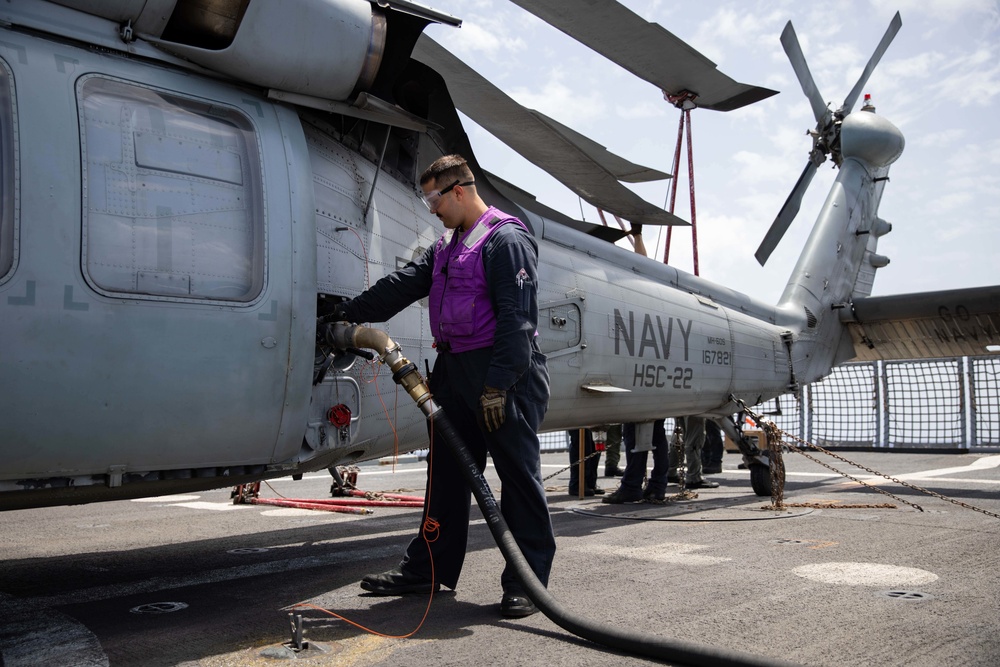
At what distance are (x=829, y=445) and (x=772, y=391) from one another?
10.4 metres

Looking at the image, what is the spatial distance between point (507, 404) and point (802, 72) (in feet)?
33.9

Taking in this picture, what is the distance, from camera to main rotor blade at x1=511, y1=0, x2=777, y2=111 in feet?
21.8

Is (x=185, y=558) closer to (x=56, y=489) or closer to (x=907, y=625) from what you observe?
(x=56, y=489)

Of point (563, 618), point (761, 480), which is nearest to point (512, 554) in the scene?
point (563, 618)

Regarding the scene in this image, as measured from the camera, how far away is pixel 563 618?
3025mm

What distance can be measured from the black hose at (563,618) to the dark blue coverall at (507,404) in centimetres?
15

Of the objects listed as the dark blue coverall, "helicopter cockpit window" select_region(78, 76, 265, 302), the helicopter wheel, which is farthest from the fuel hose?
the helicopter wheel

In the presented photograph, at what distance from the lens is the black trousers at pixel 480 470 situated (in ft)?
11.8

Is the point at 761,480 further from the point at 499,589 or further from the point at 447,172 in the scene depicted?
the point at 447,172

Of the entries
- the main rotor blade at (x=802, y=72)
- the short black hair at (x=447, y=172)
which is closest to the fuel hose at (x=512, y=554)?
the short black hair at (x=447, y=172)

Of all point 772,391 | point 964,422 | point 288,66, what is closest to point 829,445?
point 964,422

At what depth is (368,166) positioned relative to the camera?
470 cm

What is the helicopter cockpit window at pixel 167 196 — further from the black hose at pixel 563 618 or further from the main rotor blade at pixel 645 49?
the main rotor blade at pixel 645 49

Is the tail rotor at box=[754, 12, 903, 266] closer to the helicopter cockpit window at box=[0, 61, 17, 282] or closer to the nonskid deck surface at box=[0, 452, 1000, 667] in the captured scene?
the nonskid deck surface at box=[0, 452, 1000, 667]
